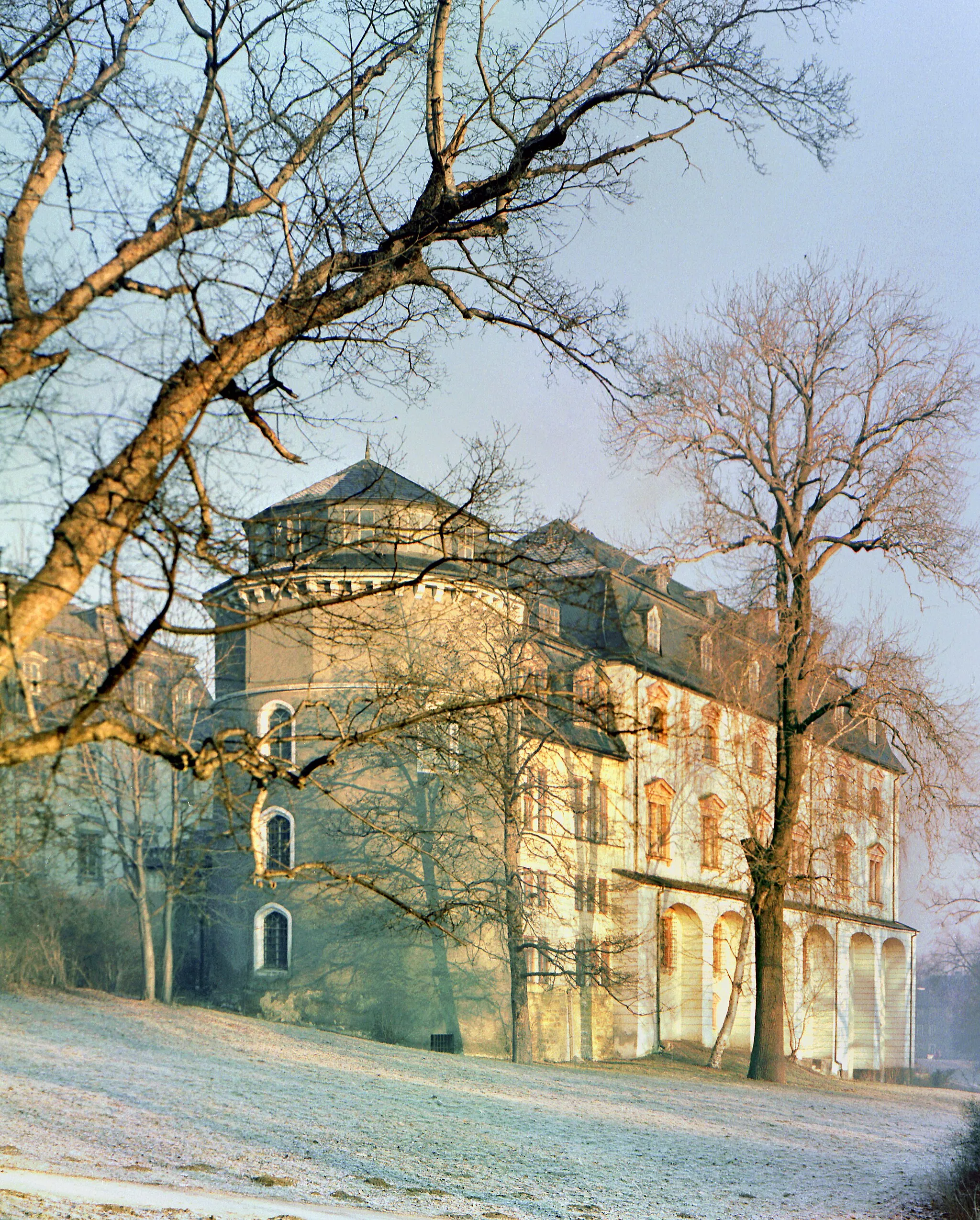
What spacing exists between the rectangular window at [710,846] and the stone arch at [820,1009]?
4409 millimetres

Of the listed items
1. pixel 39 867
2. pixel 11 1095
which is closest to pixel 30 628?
pixel 11 1095

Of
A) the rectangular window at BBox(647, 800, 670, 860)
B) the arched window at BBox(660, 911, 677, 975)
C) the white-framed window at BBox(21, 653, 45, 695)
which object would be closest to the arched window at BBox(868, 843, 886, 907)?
the arched window at BBox(660, 911, 677, 975)

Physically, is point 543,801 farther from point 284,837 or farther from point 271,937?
point 271,937

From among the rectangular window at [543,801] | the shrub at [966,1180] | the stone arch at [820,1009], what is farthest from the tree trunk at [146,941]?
the stone arch at [820,1009]

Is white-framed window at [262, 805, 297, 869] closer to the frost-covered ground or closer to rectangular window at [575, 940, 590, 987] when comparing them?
the frost-covered ground

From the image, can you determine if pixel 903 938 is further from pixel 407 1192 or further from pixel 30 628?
pixel 30 628

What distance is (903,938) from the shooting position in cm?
4944

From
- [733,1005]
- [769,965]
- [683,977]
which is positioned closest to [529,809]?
[769,965]

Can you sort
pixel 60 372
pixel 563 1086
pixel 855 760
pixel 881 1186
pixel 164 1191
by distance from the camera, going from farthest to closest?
pixel 855 760
pixel 563 1086
pixel 881 1186
pixel 164 1191
pixel 60 372

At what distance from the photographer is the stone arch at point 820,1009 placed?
134ft

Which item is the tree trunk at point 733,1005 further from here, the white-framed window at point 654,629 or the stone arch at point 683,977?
the white-framed window at point 654,629

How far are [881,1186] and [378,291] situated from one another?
38.2 ft

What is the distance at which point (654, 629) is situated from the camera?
37.4 meters

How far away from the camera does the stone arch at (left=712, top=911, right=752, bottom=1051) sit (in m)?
37.2
